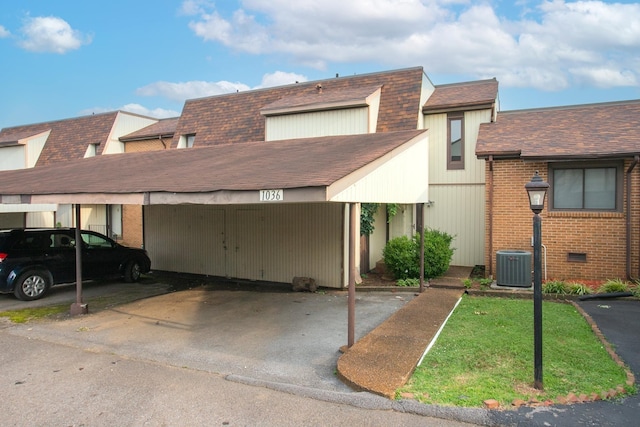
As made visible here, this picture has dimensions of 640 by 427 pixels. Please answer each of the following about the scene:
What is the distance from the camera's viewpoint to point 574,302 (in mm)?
9461

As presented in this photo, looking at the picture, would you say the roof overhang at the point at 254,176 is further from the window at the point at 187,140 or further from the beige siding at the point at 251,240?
the window at the point at 187,140

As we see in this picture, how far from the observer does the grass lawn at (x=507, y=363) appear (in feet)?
15.9

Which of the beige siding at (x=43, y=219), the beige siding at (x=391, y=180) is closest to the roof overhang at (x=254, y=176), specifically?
the beige siding at (x=391, y=180)

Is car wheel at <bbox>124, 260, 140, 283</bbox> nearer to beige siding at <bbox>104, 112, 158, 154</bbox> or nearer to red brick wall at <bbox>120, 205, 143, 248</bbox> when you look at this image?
red brick wall at <bbox>120, 205, 143, 248</bbox>

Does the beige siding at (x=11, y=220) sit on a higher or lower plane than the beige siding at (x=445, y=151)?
lower

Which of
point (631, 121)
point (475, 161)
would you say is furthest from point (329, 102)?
point (631, 121)

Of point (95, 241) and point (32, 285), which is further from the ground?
point (95, 241)

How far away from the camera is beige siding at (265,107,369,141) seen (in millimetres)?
14062

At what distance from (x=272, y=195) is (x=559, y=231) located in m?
8.55

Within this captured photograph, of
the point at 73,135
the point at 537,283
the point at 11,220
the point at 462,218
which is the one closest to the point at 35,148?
the point at 73,135

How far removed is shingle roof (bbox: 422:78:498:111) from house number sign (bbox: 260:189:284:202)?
10330mm

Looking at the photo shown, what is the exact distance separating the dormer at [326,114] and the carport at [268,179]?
131 inches

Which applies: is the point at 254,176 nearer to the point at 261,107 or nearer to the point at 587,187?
the point at 587,187

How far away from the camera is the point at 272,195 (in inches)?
225
